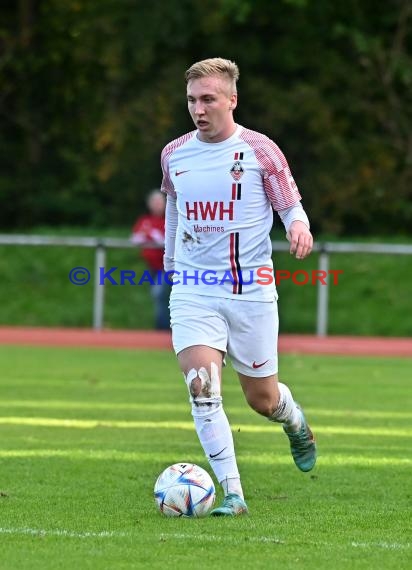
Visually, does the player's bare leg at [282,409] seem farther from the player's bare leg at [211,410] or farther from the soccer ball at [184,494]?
the soccer ball at [184,494]

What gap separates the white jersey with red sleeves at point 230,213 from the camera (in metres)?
7.72

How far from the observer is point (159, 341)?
22.3 meters

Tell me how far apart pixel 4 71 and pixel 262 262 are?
31456mm

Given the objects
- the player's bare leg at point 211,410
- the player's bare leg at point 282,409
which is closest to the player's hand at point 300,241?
the player's bare leg at point 211,410

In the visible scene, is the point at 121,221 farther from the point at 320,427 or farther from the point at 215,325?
the point at 215,325

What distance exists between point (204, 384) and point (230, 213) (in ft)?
3.05

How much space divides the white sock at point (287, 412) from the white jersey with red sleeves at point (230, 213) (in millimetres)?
678

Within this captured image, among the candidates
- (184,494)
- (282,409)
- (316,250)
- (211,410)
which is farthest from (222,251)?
(316,250)

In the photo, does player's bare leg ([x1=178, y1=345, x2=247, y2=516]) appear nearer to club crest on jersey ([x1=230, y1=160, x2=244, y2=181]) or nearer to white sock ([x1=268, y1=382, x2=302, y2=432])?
white sock ([x1=268, y1=382, x2=302, y2=432])

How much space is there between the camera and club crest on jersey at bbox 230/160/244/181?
25.4 feet

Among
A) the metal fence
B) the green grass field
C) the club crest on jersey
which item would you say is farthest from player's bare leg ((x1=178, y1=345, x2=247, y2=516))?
the metal fence

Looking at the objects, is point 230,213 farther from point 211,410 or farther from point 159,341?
point 159,341

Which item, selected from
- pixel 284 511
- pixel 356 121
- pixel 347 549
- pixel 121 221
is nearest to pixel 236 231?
pixel 284 511

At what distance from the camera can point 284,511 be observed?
25.1 ft
